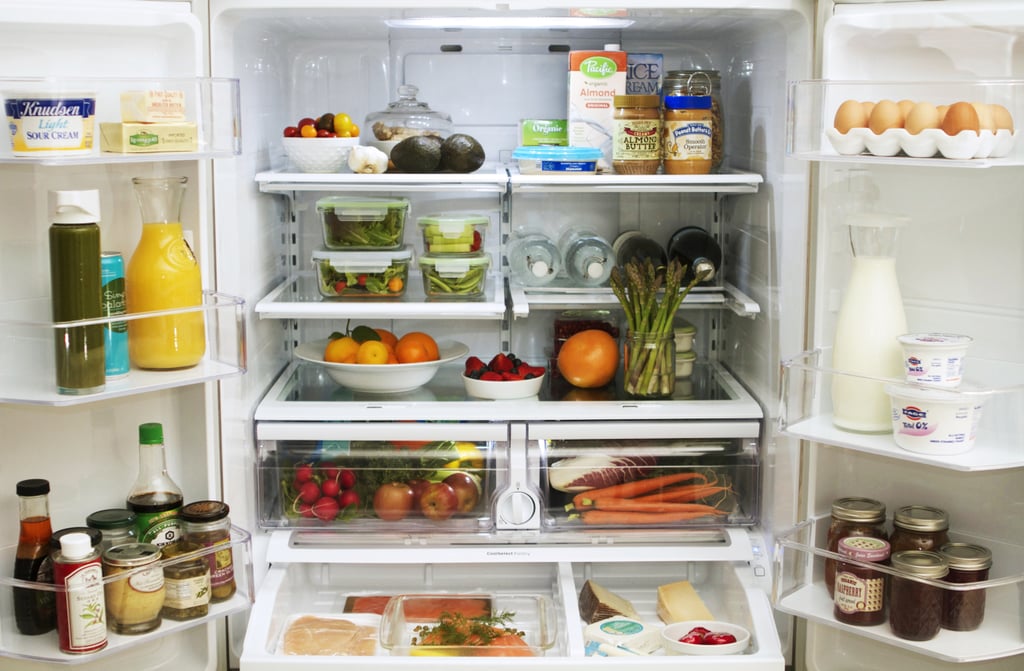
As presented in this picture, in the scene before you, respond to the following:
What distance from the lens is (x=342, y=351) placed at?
2295 millimetres

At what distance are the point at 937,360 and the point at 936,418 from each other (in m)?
0.09

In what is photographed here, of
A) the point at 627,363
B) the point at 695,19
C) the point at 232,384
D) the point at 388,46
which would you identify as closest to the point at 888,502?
the point at 627,363

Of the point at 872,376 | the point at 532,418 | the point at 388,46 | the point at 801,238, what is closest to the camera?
the point at 872,376

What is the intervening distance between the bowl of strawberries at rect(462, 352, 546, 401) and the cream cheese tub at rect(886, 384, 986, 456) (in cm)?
78

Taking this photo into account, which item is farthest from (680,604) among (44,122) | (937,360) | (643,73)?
(44,122)

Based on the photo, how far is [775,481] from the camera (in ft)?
6.96

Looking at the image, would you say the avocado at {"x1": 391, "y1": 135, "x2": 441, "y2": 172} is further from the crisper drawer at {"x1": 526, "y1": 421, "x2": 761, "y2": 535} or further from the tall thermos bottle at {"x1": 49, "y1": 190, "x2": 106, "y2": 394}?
the tall thermos bottle at {"x1": 49, "y1": 190, "x2": 106, "y2": 394}

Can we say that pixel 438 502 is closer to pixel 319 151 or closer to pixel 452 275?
pixel 452 275

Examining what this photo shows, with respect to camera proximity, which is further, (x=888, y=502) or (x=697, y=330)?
(x=697, y=330)

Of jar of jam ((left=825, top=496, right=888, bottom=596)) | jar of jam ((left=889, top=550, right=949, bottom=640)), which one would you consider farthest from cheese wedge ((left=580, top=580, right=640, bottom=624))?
jar of jam ((left=889, top=550, right=949, bottom=640))

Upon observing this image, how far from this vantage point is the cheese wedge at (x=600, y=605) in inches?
80.7

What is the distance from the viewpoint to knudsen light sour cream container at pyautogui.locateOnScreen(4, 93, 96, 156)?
1.56 m

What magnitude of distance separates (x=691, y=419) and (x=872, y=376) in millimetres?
501

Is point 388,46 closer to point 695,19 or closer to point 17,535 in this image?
point 695,19
